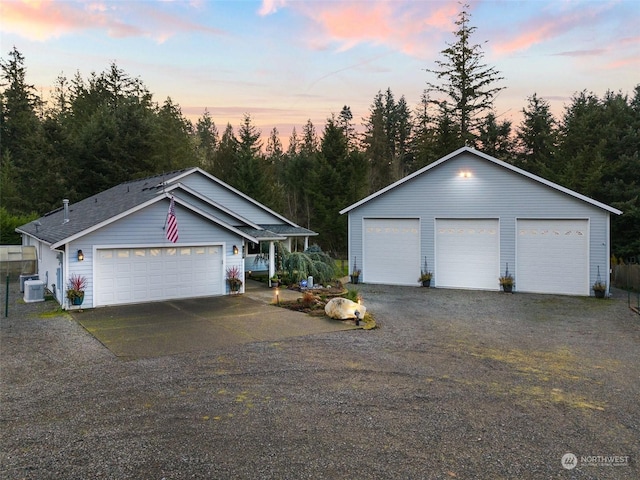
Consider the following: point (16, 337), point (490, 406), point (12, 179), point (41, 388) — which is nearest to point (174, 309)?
point (16, 337)

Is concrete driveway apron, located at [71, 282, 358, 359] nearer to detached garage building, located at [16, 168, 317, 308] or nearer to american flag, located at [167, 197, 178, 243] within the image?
detached garage building, located at [16, 168, 317, 308]

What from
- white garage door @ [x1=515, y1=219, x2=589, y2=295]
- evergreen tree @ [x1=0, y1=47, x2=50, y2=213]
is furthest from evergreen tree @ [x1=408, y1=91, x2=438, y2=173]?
evergreen tree @ [x1=0, y1=47, x2=50, y2=213]

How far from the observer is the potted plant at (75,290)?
1254 centimetres

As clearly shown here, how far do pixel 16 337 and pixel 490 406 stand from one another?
31.1 ft

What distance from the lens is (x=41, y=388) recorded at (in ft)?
21.4

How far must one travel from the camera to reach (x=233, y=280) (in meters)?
15.5

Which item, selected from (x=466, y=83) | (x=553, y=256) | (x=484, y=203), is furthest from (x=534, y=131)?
(x=553, y=256)

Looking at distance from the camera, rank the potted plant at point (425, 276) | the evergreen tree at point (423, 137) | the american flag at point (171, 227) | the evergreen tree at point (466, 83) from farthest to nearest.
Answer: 1. the evergreen tree at point (423, 137)
2. the evergreen tree at point (466, 83)
3. the potted plant at point (425, 276)
4. the american flag at point (171, 227)

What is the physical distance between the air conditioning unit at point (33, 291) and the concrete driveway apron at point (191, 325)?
2.99 metres

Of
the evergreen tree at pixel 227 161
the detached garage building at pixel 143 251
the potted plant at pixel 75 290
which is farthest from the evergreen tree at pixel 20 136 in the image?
the potted plant at pixel 75 290

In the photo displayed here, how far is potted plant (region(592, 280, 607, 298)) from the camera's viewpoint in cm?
1527

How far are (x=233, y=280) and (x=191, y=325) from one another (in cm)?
480

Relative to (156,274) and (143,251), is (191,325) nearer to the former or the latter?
(156,274)

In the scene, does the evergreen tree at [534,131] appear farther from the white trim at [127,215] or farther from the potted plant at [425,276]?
the white trim at [127,215]
